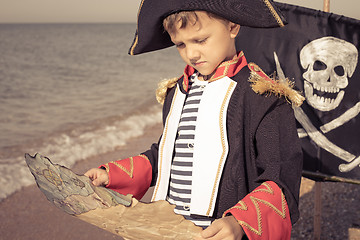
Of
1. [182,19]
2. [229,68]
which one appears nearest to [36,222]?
[229,68]

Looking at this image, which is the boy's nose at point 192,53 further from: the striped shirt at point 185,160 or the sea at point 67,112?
the sea at point 67,112

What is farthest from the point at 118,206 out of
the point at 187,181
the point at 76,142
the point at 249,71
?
the point at 76,142

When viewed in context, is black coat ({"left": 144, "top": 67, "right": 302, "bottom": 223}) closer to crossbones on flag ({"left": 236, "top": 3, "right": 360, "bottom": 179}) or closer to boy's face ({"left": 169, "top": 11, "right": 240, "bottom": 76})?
boy's face ({"left": 169, "top": 11, "right": 240, "bottom": 76})

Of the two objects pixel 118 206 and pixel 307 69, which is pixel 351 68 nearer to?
pixel 307 69

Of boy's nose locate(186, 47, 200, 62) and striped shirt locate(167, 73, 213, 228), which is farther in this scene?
striped shirt locate(167, 73, 213, 228)

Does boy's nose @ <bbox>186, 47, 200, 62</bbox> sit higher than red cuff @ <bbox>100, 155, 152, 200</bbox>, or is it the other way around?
boy's nose @ <bbox>186, 47, 200, 62</bbox>

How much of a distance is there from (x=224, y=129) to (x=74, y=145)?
6109 millimetres

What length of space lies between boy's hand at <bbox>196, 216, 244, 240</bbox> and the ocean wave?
14.8 feet

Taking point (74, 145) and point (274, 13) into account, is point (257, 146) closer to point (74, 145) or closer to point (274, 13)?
point (274, 13)

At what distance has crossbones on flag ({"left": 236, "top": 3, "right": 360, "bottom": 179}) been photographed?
3027 mm

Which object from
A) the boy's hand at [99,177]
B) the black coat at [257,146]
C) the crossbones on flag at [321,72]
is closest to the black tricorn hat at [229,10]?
the black coat at [257,146]

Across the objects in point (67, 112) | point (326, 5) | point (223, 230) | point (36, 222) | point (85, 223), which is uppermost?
point (326, 5)

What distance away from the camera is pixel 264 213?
1.73 meters

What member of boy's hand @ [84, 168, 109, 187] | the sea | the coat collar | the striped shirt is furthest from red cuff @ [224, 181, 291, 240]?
the sea
